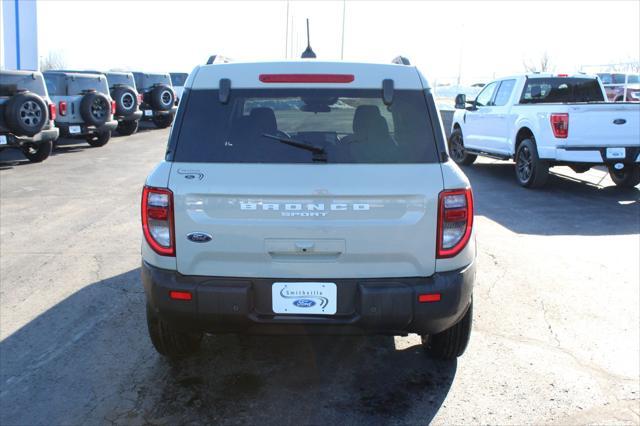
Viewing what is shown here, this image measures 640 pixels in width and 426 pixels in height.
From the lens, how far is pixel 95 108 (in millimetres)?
15758

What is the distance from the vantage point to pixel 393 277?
10.5 ft

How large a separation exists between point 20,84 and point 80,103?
322 cm

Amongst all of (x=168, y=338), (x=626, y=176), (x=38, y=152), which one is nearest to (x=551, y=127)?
(x=626, y=176)

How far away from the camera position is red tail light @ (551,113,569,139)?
9.63 meters

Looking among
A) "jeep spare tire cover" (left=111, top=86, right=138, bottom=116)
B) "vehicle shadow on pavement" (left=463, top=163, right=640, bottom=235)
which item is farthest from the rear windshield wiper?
"jeep spare tire cover" (left=111, top=86, right=138, bottom=116)

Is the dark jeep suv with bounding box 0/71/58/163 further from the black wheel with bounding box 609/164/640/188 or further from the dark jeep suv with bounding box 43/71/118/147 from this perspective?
the black wheel with bounding box 609/164/640/188

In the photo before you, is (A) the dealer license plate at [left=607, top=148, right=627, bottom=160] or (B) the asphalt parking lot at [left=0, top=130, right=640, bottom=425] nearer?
(B) the asphalt parking lot at [left=0, top=130, right=640, bottom=425]

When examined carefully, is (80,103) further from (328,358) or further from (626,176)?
(328,358)

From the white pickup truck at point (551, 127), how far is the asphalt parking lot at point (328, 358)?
2991 mm

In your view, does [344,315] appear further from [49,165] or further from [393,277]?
[49,165]

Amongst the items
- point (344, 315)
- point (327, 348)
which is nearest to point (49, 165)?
point (327, 348)

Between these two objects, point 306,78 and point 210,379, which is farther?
point 210,379

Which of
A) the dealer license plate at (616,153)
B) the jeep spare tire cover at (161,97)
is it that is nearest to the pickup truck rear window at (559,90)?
the dealer license plate at (616,153)

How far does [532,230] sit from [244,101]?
16.5 ft
